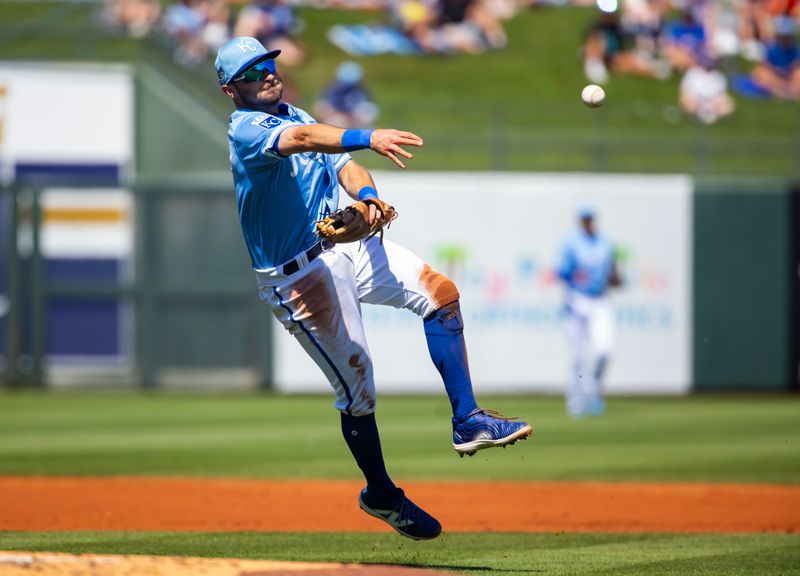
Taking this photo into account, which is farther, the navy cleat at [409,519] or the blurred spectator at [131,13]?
the blurred spectator at [131,13]

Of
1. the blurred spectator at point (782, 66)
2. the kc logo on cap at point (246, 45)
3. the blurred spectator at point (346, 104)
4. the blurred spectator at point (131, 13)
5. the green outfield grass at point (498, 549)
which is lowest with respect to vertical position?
the green outfield grass at point (498, 549)

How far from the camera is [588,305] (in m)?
14.3

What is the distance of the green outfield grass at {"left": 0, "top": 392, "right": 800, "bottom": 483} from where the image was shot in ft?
33.0

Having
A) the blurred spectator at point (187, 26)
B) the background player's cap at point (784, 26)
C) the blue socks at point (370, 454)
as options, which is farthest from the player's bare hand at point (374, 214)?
the background player's cap at point (784, 26)

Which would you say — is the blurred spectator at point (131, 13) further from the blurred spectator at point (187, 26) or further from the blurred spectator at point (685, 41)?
the blurred spectator at point (685, 41)

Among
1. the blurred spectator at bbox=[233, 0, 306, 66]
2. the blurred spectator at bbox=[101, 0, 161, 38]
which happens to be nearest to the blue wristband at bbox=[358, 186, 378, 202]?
the blurred spectator at bbox=[101, 0, 161, 38]

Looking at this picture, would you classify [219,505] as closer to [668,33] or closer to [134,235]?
[134,235]

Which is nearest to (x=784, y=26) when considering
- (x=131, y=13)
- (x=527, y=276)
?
(x=527, y=276)

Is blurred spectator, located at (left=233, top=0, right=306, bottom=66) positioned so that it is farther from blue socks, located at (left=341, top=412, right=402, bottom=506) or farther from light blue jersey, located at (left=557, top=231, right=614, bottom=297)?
blue socks, located at (left=341, top=412, right=402, bottom=506)

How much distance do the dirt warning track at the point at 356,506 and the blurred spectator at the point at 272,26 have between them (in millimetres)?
14454

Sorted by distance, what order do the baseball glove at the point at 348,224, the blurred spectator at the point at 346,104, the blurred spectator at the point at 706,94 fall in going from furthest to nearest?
the blurred spectator at the point at 706,94, the blurred spectator at the point at 346,104, the baseball glove at the point at 348,224

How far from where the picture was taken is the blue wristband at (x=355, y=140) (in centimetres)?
510

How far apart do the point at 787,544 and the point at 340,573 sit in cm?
270

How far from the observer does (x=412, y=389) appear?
16719 mm
